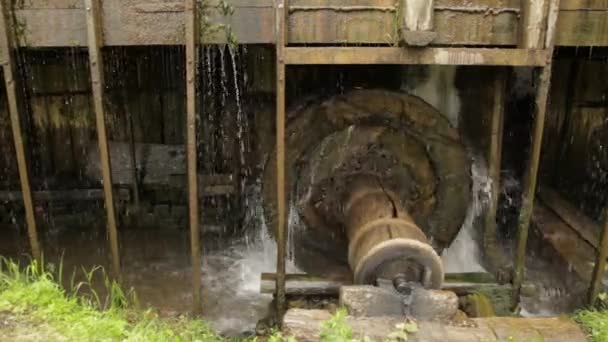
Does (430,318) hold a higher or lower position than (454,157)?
lower

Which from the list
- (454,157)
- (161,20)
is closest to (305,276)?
(454,157)

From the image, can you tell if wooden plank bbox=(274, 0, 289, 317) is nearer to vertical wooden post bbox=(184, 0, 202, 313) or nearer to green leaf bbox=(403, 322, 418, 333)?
vertical wooden post bbox=(184, 0, 202, 313)

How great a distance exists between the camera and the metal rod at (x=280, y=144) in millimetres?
4848

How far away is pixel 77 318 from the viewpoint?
4664 mm

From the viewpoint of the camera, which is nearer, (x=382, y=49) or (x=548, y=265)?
(x=382, y=49)

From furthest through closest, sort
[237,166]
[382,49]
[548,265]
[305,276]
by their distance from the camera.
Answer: [237,166] < [548,265] < [305,276] < [382,49]

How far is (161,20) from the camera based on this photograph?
493 centimetres

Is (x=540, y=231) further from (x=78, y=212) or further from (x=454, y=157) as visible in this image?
(x=78, y=212)

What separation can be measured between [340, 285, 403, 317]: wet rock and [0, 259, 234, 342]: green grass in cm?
139

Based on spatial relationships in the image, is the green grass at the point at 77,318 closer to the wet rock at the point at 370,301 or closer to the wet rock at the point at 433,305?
the wet rock at the point at 370,301

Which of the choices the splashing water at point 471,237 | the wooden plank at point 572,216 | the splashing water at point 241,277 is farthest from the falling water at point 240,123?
the wooden plank at point 572,216

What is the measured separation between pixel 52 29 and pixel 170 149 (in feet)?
9.31

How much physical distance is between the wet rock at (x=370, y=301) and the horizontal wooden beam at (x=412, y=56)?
6.25ft

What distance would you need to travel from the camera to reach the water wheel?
6188 mm
